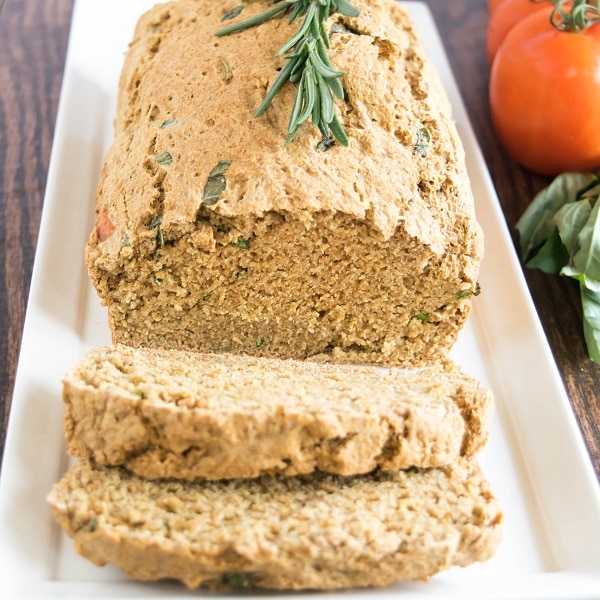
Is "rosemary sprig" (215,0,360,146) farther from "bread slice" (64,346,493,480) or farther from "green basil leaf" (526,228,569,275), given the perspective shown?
"green basil leaf" (526,228,569,275)

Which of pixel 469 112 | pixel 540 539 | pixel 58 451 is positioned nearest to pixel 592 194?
pixel 469 112

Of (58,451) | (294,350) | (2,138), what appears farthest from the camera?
(2,138)

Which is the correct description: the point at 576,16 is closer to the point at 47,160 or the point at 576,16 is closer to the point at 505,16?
the point at 505,16

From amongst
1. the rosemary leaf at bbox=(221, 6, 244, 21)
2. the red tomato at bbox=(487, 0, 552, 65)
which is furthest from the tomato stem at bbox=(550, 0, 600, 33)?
the rosemary leaf at bbox=(221, 6, 244, 21)

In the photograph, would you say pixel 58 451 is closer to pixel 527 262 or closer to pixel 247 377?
pixel 247 377

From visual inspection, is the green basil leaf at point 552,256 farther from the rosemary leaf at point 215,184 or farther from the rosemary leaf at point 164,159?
the rosemary leaf at point 164,159

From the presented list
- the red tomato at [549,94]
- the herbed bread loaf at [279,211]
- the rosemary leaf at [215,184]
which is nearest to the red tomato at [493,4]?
the red tomato at [549,94]
